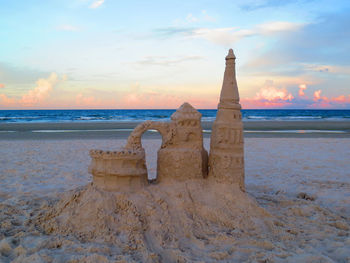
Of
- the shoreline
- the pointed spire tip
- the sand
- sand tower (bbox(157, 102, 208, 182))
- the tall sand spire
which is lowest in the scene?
the sand

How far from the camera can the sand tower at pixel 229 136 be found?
491 centimetres

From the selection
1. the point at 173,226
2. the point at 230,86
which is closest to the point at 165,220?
the point at 173,226

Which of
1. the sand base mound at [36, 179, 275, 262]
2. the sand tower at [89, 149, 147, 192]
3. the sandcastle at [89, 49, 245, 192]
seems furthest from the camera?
the sandcastle at [89, 49, 245, 192]

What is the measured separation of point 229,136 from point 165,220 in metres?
1.62

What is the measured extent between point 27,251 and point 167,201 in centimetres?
189

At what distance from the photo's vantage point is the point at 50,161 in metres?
9.77

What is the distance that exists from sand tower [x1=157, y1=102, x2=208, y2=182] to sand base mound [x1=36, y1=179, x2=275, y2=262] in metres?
0.17

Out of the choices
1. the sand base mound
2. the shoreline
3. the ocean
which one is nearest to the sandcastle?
the sand base mound

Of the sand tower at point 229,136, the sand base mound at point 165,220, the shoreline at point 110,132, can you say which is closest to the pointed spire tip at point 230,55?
the sand tower at point 229,136

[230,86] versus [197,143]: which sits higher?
[230,86]

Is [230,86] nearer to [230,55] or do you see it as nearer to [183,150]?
[230,55]

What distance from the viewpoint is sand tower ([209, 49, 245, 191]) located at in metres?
4.91

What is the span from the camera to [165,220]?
429 cm

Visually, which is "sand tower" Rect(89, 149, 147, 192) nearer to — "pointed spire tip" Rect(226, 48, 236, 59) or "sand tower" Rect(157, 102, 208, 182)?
"sand tower" Rect(157, 102, 208, 182)
